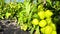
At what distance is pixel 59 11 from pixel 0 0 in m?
1.71

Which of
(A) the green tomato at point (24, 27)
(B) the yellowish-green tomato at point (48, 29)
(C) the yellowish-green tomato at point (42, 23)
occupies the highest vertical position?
(C) the yellowish-green tomato at point (42, 23)

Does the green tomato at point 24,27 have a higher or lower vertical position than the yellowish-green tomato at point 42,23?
lower

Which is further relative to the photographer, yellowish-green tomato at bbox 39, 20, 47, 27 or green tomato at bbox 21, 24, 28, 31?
green tomato at bbox 21, 24, 28, 31

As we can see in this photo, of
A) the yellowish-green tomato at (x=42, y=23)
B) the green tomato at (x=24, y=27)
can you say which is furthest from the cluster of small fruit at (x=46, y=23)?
the green tomato at (x=24, y=27)

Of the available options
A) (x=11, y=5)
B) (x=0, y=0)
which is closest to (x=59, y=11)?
(x=11, y=5)

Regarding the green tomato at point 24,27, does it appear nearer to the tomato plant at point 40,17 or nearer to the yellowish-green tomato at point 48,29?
the tomato plant at point 40,17

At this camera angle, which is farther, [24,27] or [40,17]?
[24,27]

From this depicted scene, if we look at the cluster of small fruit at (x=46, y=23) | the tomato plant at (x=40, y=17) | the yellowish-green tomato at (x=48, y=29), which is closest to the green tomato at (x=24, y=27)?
the tomato plant at (x=40, y=17)

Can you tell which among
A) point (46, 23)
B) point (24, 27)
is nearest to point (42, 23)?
point (46, 23)

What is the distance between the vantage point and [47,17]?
1925mm

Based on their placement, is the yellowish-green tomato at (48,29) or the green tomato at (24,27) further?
the green tomato at (24,27)

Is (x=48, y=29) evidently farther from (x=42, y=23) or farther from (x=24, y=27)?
(x=24, y=27)

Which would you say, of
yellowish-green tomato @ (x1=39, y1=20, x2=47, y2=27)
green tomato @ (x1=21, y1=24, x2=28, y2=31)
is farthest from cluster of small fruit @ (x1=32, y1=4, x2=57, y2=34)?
green tomato @ (x1=21, y1=24, x2=28, y2=31)

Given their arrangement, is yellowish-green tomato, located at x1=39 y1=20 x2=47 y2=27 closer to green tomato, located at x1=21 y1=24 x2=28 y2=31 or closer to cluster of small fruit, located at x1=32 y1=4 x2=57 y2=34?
cluster of small fruit, located at x1=32 y1=4 x2=57 y2=34
